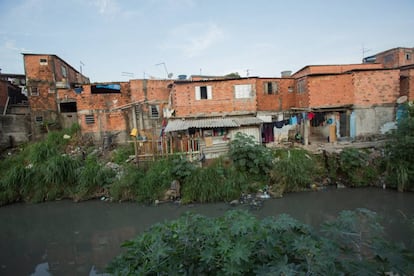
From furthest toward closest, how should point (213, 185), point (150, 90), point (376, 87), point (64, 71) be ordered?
point (64, 71) → point (150, 90) → point (376, 87) → point (213, 185)

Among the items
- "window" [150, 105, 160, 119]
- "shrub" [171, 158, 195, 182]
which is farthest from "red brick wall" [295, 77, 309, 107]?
"window" [150, 105, 160, 119]

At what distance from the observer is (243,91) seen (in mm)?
12500

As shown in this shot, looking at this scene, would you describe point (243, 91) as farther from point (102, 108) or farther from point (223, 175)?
point (102, 108)

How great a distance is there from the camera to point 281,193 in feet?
29.9

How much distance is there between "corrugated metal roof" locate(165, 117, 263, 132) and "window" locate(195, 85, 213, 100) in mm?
1445

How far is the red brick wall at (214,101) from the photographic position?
12383 mm

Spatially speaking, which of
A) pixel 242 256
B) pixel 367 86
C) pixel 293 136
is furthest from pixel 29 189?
→ pixel 367 86

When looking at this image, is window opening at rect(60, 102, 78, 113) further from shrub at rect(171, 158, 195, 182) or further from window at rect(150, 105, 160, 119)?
shrub at rect(171, 158, 195, 182)

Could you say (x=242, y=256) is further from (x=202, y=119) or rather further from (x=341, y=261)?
(x=202, y=119)

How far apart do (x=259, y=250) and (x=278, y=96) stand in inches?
498

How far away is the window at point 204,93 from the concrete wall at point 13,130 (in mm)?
13060

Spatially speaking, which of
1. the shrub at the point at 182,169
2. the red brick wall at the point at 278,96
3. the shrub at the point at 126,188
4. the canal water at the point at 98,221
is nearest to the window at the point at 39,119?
the canal water at the point at 98,221

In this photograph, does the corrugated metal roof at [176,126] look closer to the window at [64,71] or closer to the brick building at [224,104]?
the brick building at [224,104]

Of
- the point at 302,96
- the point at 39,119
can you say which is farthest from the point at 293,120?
the point at 39,119
